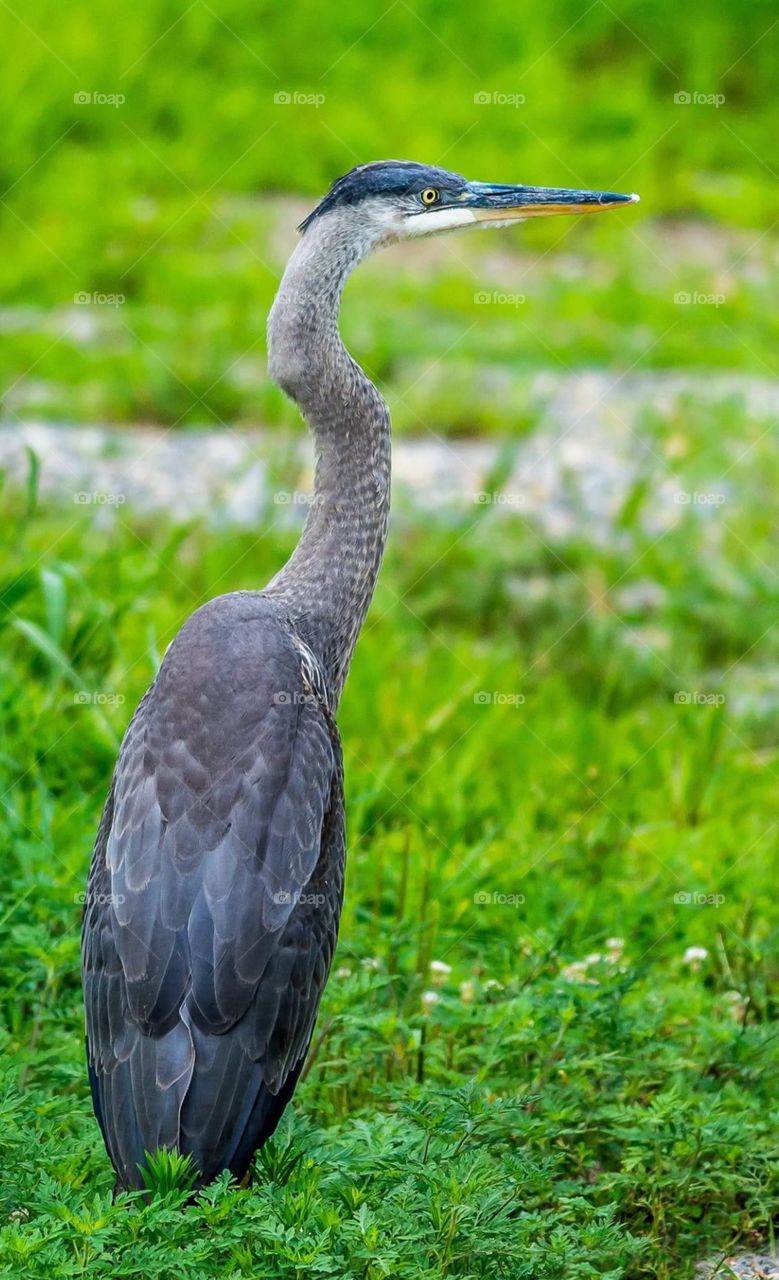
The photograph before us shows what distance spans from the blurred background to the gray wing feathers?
20 cm

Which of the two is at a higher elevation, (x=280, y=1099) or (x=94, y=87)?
(x=94, y=87)

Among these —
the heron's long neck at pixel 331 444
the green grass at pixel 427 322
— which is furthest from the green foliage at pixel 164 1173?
the green grass at pixel 427 322

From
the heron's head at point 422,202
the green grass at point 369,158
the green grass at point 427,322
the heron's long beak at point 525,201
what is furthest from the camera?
the green grass at point 369,158

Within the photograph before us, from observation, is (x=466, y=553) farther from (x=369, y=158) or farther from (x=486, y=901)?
(x=369, y=158)

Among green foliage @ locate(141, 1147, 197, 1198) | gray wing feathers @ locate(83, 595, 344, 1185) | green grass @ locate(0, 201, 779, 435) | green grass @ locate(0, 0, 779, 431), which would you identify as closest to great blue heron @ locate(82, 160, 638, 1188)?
gray wing feathers @ locate(83, 595, 344, 1185)

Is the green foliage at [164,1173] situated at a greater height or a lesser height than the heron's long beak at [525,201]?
lesser

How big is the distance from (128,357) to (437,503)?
1.82 m

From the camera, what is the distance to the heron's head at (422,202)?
4.50 metres

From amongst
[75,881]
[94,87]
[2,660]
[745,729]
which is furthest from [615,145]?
[75,881]

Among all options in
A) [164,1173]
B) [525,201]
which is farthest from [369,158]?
[164,1173]

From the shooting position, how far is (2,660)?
18.6 ft

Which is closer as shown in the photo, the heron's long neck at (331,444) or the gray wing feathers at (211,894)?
the gray wing feathers at (211,894)

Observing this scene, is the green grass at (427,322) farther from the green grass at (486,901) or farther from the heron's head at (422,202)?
the heron's head at (422,202)

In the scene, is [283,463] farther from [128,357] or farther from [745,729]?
[745,729]
